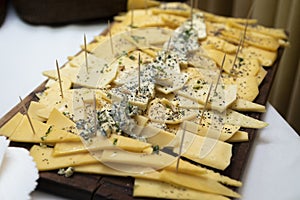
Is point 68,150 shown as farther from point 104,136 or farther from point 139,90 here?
point 139,90

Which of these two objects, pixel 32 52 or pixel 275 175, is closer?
pixel 275 175

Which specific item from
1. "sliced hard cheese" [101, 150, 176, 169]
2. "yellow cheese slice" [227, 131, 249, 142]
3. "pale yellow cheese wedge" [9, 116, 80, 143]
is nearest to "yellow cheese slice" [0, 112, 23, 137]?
"pale yellow cheese wedge" [9, 116, 80, 143]


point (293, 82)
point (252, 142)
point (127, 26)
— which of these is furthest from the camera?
point (293, 82)

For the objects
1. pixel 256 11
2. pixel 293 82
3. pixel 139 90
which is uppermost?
pixel 256 11

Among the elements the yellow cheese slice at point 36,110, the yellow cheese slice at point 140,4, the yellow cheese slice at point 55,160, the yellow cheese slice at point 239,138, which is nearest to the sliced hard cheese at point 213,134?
the yellow cheese slice at point 239,138

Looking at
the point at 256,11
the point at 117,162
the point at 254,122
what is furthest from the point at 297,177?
the point at 256,11

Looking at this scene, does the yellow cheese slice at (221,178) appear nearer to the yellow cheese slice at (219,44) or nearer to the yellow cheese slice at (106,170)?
the yellow cheese slice at (106,170)

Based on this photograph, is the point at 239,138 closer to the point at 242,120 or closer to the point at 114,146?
the point at 242,120
